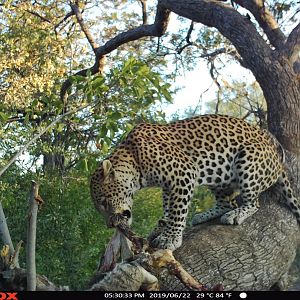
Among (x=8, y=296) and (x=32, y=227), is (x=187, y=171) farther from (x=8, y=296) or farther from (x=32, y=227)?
(x=32, y=227)

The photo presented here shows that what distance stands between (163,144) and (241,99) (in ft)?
32.9

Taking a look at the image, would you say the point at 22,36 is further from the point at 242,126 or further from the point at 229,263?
the point at 229,263

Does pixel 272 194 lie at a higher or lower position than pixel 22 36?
lower

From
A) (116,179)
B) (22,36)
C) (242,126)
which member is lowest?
(116,179)

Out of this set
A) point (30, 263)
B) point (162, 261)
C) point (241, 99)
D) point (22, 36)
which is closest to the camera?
point (30, 263)

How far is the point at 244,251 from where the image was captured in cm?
521

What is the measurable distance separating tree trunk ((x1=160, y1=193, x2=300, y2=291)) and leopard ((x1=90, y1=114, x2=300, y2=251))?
0.13 m

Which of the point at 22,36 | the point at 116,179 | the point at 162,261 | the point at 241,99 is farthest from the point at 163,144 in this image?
the point at 241,99

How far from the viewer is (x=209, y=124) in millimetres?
6137

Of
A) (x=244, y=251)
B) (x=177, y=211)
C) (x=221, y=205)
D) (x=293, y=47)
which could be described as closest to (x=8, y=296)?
(x=177, y=211)

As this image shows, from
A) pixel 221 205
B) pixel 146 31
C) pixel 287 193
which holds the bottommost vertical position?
pixel 221 205

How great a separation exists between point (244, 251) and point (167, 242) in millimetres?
685

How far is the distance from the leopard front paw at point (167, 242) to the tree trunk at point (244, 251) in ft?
0.17

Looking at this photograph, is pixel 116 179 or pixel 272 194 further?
pixel 272 194
